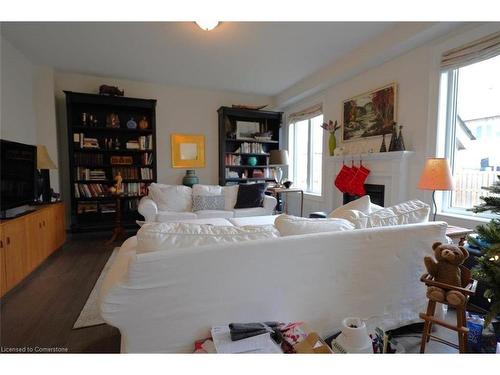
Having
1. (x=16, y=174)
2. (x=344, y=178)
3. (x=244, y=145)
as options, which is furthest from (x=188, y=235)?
(x=244, y=145)

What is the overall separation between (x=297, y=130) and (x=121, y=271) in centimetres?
480

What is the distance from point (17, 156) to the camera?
98.0 inches

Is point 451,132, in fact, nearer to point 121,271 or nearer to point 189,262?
point 189,262

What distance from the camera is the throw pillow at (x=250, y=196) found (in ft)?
13.6

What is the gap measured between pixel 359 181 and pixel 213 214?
218 centimetres

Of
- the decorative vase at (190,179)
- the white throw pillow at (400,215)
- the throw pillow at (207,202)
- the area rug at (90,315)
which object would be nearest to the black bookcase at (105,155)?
the decorative vase at (190,179)

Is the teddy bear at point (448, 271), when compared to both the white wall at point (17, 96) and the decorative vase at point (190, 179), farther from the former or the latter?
the white wall at point (17, 96)

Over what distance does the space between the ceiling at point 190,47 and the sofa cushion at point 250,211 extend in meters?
2.24

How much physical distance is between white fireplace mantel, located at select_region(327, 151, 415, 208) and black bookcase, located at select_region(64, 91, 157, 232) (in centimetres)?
350

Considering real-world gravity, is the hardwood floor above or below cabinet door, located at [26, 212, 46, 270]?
below

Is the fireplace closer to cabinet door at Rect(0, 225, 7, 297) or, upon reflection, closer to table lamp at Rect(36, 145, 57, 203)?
cabinet door at Rect(0, 225, 7, 297)

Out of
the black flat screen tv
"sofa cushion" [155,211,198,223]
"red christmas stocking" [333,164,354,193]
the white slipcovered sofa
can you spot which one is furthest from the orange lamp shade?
the black flat screen tv

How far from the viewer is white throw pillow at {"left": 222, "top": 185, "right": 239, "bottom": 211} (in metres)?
4.16
